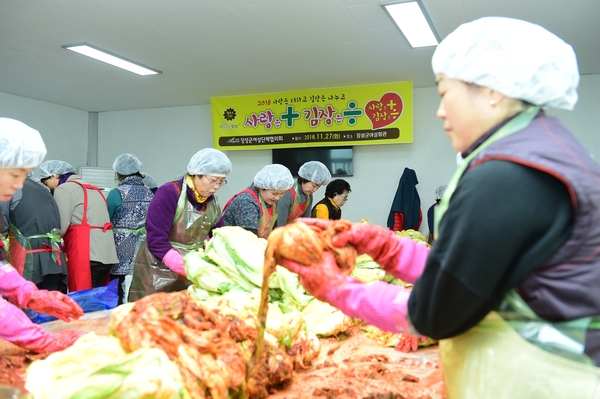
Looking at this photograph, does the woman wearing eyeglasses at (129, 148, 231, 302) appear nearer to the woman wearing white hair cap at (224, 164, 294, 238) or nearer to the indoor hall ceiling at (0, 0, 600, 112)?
the woman wearing white hair cap at (224, 164, 294, 238)

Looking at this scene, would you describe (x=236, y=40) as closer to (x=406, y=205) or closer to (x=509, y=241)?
(x=406, y=205)

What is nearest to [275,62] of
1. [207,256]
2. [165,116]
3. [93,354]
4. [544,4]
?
[544,4]

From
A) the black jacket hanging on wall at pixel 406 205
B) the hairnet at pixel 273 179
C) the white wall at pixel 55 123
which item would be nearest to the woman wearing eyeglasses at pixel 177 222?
the hairnet at pixel 273 179

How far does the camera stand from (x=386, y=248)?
147 centimetres

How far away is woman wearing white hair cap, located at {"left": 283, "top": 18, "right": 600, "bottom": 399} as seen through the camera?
3.30 feet

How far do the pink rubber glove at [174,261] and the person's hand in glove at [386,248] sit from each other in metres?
2.00

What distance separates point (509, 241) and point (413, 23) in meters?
4.85

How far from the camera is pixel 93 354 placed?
144 cm

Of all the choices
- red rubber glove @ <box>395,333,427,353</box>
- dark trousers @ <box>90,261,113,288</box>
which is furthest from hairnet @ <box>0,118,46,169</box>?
dark trousers @ <box>90,261,113,288</box>

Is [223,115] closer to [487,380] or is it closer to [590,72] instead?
[590,72]

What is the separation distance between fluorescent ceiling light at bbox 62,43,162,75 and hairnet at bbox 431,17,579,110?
6105 millimetres

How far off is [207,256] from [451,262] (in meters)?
1.71

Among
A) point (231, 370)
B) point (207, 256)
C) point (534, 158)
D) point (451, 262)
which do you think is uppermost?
point (534, 158)

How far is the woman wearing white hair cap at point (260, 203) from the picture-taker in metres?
4.29
